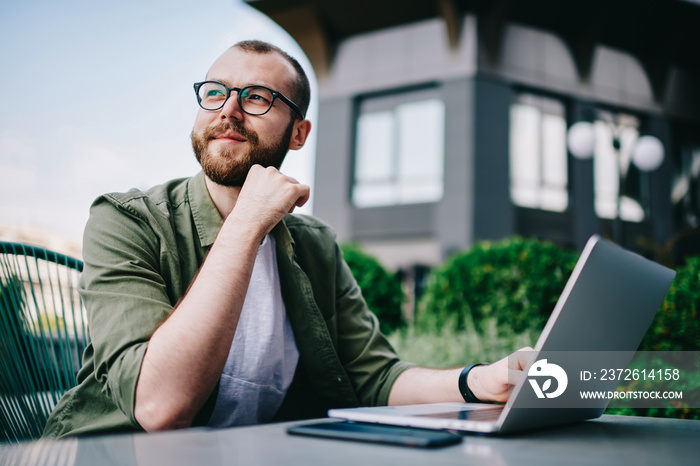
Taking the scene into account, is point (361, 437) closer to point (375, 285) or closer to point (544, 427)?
point (544, 427)

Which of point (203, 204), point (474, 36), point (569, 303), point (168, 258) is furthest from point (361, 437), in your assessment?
point (474, 36)

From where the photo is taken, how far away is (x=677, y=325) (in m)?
3.55

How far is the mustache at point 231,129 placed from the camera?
1.61 metres

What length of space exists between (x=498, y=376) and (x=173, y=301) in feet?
2.79

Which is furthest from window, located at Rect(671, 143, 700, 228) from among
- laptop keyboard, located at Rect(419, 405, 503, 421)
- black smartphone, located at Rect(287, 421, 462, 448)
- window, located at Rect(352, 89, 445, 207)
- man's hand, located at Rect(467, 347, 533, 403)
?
black smartphone, located at Rect(287, 421, 462, 448)

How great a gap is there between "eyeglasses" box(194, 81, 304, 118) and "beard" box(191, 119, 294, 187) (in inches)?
2.4

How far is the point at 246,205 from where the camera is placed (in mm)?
1413

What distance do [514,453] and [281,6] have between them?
48.4 ft

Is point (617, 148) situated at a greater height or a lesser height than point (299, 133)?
greater

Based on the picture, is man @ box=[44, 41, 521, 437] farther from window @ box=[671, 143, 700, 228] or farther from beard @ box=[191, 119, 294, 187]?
window @ box=[671, 143, 700, 228]

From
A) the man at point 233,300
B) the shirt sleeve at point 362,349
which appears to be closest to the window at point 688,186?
the shirt sleeve at point 362,349

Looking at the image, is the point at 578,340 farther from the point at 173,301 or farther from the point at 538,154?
the point at 538,154

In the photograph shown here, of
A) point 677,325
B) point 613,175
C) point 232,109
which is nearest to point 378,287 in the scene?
point 677,325

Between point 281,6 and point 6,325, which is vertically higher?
point 281,6
